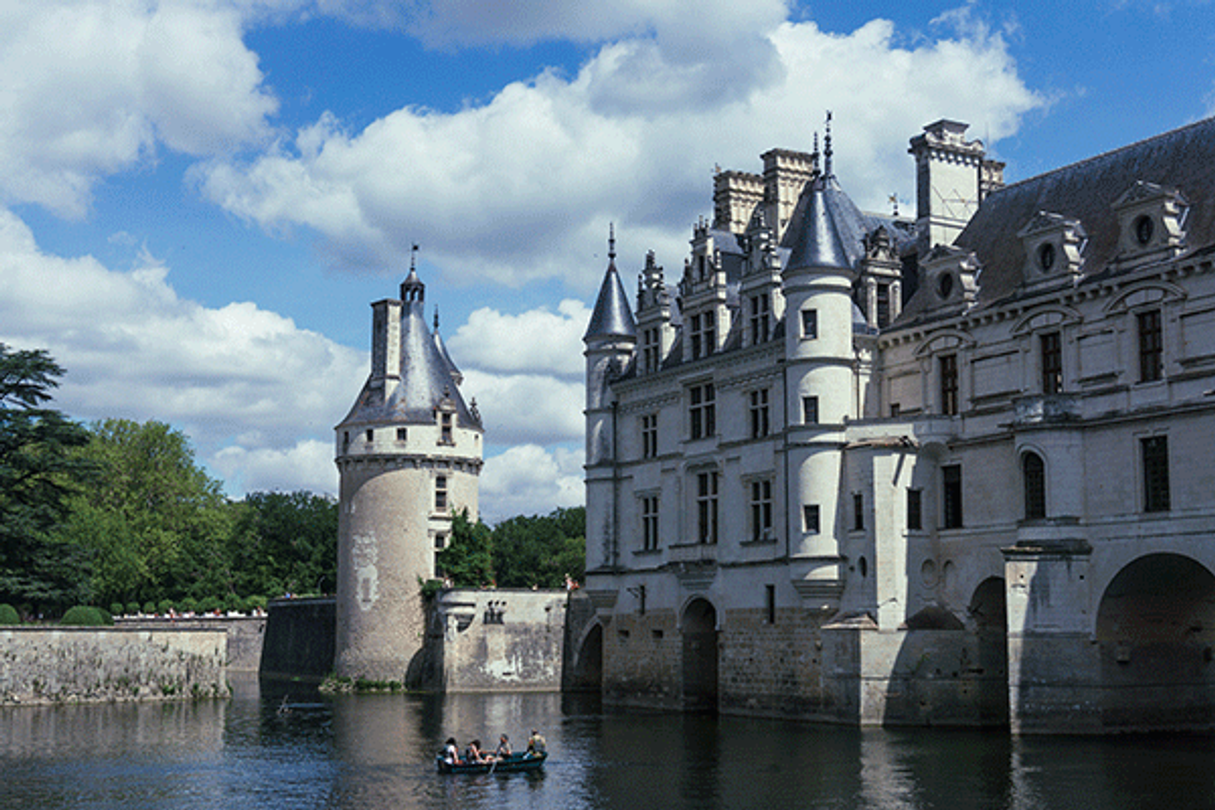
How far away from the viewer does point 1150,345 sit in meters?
35.8

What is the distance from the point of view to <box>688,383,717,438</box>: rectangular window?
156ft

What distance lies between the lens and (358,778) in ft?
100

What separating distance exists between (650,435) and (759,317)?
25.0 feet

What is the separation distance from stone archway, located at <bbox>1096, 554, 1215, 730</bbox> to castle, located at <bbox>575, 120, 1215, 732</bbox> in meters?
0.07

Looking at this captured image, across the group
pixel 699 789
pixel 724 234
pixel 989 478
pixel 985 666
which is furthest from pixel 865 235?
pixel 699 789

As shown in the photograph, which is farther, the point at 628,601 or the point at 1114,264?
the point at 628,601

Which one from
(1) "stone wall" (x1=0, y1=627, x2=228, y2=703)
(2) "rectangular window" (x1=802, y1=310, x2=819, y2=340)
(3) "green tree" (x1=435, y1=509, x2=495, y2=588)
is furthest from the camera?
(3) "green tree" (x1=435, y1=509, x2=495, y2=588)

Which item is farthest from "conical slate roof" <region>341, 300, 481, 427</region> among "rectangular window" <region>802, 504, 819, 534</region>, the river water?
"rectangular window" <region>802, 504, 819, 534</region>

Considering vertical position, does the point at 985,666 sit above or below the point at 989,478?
below

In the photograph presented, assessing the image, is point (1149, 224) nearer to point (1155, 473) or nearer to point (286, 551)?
point (1155, 473)

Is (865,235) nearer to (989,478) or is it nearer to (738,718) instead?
(989,478)

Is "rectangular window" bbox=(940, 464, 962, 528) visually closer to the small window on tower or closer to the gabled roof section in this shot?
the gabled roof section

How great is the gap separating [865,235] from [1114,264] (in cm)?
1095

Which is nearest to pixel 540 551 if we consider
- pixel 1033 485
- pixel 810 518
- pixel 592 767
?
pixel 810 518
